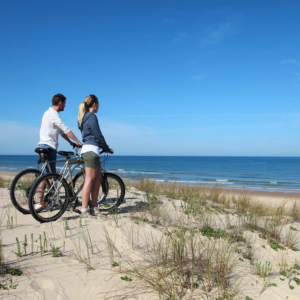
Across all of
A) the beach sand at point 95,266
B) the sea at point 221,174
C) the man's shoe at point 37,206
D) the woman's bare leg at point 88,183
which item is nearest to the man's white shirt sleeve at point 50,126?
the woman's bare leg at point 88,183

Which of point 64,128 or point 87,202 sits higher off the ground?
point 64,128

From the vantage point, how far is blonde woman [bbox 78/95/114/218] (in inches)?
167

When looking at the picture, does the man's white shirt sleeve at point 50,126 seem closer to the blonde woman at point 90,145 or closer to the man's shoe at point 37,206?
the blonde woman at point 90,145

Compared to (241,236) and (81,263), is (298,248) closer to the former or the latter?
(241,236)

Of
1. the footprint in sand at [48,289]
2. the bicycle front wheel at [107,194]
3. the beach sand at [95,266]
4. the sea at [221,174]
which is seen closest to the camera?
the footprint in sand at [48,289]

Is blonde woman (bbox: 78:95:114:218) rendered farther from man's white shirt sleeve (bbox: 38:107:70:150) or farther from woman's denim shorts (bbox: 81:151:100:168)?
man's white shirt sleeve (bbox: 38:107:70:150)

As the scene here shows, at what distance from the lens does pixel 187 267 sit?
2627 millimetres

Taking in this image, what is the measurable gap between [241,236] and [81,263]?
2.64 metres

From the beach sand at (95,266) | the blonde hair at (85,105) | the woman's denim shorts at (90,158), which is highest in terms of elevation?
the blonde hair at (85,105)

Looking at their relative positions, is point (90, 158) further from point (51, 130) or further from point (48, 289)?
point (48, 289)

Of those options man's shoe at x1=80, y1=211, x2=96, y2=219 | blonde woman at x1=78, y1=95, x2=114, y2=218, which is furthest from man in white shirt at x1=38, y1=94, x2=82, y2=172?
man's shoe at x1=80, y1=211, x2=96, y2=219

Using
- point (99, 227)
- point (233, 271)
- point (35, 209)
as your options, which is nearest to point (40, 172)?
point (35, 209)

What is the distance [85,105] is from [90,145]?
719 mm

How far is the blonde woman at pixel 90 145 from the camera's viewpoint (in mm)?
4230
